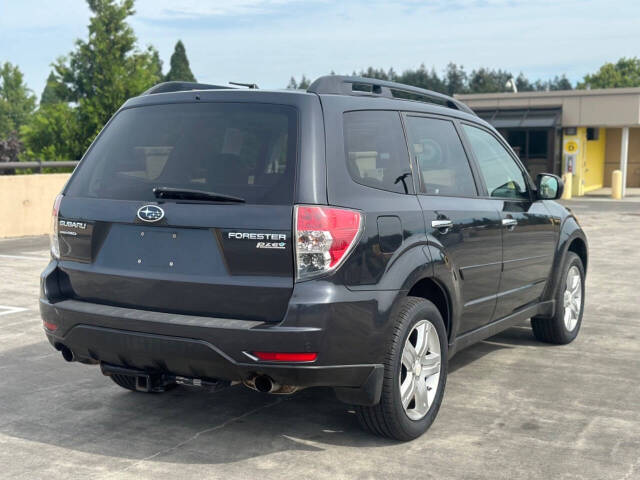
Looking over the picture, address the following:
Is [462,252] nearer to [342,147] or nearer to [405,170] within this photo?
[405,170]

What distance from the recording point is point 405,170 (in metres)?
4.73

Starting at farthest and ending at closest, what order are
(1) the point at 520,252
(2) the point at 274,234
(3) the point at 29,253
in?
(3) the point at 29,253, (1) the point at 520,252, (2) the point at 274,234

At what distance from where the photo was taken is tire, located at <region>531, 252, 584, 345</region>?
6672 millimetres

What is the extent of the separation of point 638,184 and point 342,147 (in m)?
41.7

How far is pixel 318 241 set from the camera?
12.9 feet

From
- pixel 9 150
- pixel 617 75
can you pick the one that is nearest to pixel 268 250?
pixel 9 150

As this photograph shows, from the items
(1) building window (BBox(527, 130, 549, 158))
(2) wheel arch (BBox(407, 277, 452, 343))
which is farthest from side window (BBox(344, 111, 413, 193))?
(1) building window (BBox(527, 130, 549, 158))

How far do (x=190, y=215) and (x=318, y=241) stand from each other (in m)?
0.65

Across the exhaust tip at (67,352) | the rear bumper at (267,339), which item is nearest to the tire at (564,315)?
the rear bumper at (267,339)

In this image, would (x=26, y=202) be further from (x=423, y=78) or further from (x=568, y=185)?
(x=423, y=78)

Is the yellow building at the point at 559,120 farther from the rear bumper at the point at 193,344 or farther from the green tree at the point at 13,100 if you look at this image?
the green tree at the point at 13,100

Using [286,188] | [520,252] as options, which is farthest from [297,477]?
[520,252]

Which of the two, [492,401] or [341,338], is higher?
[341,338]

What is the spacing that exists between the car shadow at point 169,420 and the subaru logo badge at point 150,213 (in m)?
1.19
